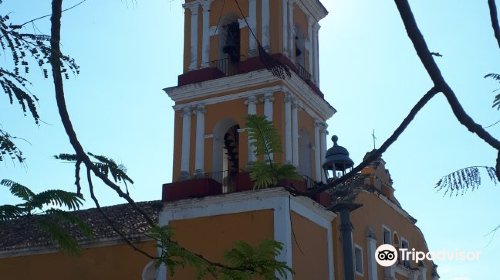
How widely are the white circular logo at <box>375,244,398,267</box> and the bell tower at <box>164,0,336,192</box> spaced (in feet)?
7.82

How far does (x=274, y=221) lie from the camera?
503 inches

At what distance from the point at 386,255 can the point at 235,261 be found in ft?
45.4

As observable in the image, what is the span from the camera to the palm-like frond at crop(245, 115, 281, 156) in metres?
2.51

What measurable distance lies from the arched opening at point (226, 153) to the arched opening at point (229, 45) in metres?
1.07

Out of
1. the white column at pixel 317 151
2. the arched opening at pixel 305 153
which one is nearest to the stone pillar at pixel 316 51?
the white column at pixel 317 151

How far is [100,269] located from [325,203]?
4.52m

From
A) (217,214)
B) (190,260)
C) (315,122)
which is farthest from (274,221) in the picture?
(190,260)

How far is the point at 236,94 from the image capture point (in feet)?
46.6

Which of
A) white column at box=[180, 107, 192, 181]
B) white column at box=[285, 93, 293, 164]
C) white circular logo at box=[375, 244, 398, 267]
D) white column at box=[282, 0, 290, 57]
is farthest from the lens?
white circular logo at box=[375, 244, 398, 267]

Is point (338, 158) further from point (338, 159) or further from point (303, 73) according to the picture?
point (303, 73)

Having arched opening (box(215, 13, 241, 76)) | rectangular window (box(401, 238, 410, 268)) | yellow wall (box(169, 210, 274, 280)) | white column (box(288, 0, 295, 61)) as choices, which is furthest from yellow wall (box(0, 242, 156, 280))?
rectangular window (box(401, 238, 410, 268))

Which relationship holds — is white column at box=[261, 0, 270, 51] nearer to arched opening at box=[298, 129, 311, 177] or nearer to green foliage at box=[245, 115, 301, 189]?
arched opening at box=[298, 129, 311, 177]

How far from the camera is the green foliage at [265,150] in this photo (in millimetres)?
2514

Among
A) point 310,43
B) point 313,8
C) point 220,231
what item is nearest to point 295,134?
point 220,231
